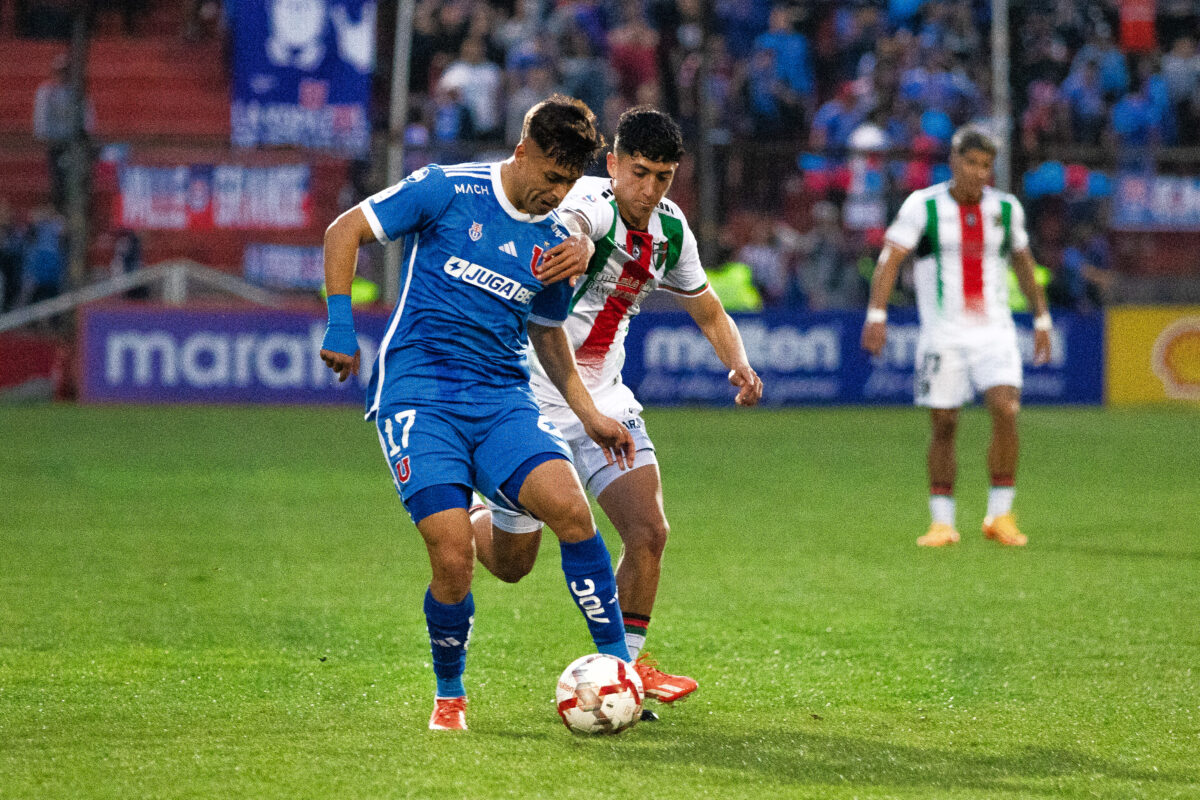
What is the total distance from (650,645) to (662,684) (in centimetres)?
87

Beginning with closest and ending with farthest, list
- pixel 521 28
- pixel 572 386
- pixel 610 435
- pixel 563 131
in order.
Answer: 1. pixel 563 131
2. pixel 610 435
3. pixel 572 386
4. pixel 521 28

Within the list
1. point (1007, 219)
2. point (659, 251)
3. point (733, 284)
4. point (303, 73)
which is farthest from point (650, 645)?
point (303, 73)

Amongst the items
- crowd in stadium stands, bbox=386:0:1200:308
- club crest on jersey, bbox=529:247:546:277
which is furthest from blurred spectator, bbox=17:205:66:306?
club crest on jersey, bbox=529:247:546:277

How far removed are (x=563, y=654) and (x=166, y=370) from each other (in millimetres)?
11616

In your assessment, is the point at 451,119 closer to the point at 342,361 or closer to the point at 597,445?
the point at 597,445

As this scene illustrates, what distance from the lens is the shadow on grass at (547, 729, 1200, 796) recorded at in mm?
4164

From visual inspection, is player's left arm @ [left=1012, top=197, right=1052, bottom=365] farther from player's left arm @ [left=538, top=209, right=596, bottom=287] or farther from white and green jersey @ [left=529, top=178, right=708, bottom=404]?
player's left arm @ [left=538, top=209, right=596, bottom=287]

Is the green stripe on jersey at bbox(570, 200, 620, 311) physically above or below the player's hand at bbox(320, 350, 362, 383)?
above

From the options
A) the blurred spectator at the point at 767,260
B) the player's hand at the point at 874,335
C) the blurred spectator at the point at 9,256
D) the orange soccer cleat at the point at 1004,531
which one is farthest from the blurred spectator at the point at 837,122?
the orange soccer cleat at the point at 1004,531

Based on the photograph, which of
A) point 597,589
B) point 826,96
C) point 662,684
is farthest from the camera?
point 826,96

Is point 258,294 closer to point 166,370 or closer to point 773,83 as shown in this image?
point 166,370

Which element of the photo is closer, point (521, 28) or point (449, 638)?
point (449, 638)

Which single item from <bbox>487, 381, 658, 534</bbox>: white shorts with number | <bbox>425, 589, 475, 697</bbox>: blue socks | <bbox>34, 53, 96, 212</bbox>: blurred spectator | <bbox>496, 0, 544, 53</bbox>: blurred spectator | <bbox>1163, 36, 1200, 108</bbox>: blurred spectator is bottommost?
<bbox>425, 589, 475, 697</bbox>: blue socks

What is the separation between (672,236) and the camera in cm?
547
